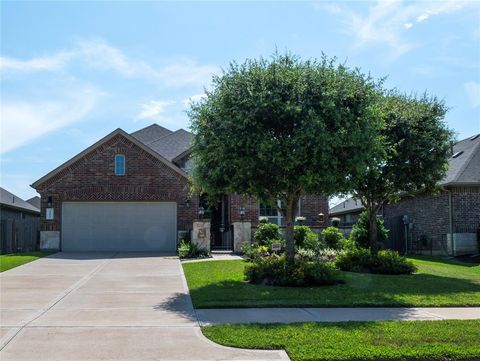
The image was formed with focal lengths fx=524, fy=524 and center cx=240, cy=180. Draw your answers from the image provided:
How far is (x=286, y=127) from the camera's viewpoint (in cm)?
1298

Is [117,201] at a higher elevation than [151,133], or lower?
lower

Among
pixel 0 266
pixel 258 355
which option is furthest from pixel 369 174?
pixel 0 266

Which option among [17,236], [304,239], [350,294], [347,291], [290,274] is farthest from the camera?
[17,236]

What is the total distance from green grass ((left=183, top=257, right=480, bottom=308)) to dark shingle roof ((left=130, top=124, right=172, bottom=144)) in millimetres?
18297

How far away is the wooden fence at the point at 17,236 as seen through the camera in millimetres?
24812

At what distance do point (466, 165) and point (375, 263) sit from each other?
10225mm

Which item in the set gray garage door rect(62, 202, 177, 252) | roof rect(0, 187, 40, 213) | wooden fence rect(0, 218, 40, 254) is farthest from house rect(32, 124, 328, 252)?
roof rect(0, 187, 40, 213)

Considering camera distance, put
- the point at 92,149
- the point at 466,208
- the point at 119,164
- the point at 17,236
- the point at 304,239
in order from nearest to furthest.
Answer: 1. the point at 304,239
2. the point at 466,208
3. the point at 92,149
4. the point at 119,164
5. the point at 17,236

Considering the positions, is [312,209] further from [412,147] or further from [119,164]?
[412,147]

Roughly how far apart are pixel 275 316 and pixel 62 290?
18.7 ft

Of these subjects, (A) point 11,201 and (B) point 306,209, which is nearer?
(B) point 306,209

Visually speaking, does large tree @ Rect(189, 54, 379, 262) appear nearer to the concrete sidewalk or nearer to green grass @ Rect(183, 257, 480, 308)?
green grass @ Rect(183, 257, 480, 308)

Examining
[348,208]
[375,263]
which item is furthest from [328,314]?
[348,208]

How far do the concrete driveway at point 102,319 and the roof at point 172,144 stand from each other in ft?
46.1
